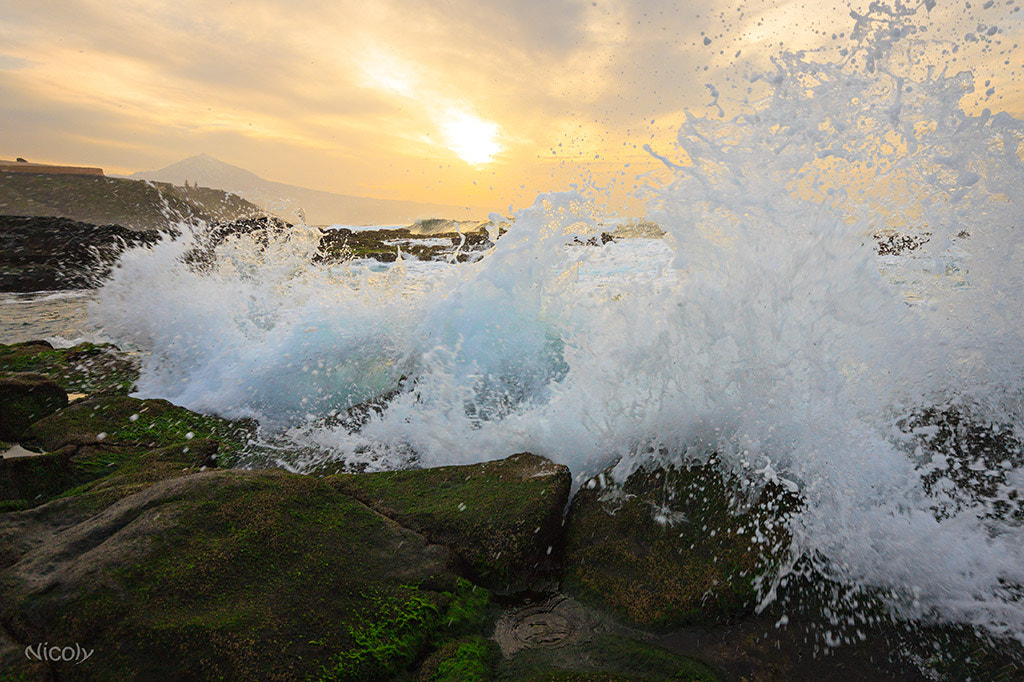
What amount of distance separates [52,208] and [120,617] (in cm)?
3043

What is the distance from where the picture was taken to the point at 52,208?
80.3 feet

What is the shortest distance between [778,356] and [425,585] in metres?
2.54

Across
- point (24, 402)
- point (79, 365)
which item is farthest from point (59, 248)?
point (24, 402)

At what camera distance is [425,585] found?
2.45 m

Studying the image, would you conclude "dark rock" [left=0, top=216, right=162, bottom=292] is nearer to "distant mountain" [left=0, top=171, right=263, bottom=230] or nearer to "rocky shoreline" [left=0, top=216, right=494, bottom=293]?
"rocky shoreline" [left=0, top=216, right=494, bottom=293]

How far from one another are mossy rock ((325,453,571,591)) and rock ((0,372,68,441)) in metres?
2.97

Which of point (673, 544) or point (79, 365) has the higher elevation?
point (673, 544)

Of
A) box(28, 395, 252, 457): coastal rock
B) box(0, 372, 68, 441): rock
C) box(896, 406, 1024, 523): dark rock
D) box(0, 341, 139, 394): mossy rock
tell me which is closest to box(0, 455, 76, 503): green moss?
box(28, 395, 252, 457): coastal rock

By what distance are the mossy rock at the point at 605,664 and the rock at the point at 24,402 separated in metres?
4.28

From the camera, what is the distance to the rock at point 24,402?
421cm

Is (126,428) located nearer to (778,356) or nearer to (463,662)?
(463,662)

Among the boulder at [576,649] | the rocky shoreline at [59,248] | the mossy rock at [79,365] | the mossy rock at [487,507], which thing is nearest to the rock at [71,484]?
the mossy rock at [487,507]

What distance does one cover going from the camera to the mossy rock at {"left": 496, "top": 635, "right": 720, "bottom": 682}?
1986 millimetres

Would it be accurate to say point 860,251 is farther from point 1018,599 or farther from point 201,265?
point 201,265
